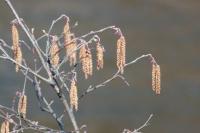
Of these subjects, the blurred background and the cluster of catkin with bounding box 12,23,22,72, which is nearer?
the cluster of catkin with bounding box 12,23,22,72

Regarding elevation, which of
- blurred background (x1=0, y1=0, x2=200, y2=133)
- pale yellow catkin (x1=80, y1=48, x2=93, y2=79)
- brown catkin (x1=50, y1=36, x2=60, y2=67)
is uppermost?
blurred background (x1=0, y1=0, x2=200, y2=133)

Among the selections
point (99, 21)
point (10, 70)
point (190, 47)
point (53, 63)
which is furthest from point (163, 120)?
point (53, 63)

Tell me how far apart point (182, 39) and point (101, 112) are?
0.62 metres

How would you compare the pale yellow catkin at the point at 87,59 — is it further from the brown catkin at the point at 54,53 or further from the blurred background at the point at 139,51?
the blurred background at the point at 139,51

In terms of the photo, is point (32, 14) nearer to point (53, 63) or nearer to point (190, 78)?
point (190, 78)

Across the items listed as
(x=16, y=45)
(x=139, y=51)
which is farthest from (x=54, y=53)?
(x=139, y=51)

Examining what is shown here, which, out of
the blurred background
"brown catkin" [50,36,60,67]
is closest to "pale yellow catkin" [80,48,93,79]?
"brown catkin" [50,36,60,67]

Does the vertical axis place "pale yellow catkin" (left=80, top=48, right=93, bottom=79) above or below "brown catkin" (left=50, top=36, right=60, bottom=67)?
below

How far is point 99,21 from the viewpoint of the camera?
3113mm

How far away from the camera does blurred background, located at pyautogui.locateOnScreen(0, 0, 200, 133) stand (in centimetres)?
307

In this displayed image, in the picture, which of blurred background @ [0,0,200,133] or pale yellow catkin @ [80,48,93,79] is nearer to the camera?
pale yellow catkin @ [80,48,93,79]

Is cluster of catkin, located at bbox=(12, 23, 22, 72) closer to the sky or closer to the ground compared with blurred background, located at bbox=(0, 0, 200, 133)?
closer to the ground

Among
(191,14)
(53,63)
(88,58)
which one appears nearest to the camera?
(88,58)

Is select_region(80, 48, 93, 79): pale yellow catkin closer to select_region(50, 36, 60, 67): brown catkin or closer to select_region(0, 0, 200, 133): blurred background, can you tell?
select_region(50, 36, 60, 67): brown catkin
